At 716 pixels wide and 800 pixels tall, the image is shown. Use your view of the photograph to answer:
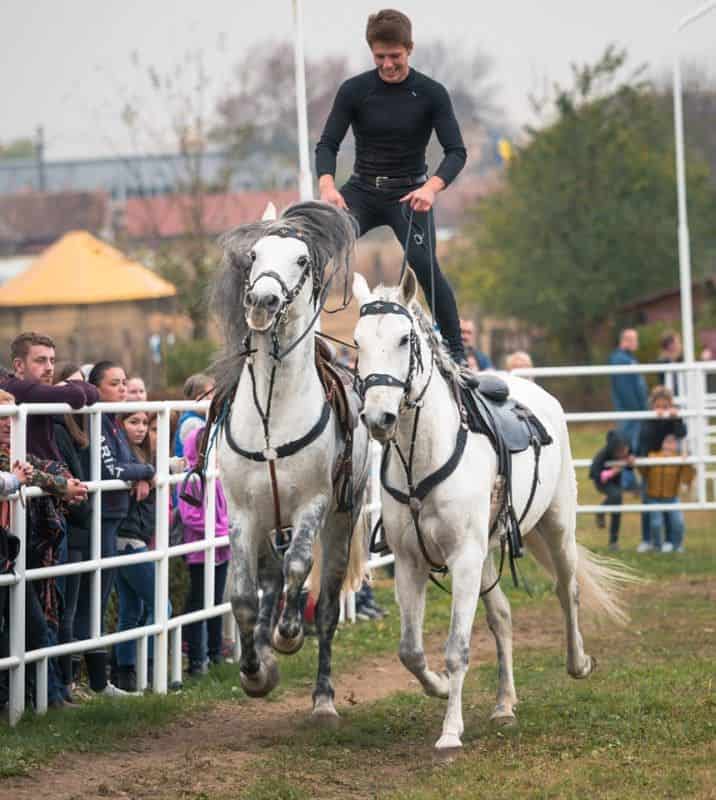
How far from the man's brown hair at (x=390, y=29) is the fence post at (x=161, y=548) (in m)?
2.50

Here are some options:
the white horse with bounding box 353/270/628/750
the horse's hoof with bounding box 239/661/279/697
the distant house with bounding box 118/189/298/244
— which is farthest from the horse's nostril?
the distant house with bounding box 118/189/298/244

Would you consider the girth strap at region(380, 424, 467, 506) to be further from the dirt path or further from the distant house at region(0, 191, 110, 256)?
the distant house at region(0, 191, 110, 256)

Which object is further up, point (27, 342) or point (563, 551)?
point (27, 342)

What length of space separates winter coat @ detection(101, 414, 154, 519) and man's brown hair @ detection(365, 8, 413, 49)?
2.58 meters

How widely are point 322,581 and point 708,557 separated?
858cm

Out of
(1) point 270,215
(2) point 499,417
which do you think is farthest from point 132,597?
(1) point 270,215

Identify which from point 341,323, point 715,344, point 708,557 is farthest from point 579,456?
point 341,323

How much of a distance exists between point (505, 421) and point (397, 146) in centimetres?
160

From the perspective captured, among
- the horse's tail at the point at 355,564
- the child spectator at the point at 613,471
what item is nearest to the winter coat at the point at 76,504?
the horse's tail at the point at 355,564

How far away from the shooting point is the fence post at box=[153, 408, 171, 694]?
9133 millimetres

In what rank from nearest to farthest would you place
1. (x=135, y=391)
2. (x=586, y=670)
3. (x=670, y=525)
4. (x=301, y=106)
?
(x=586, y=670) → (x=135, y=391) → (x=301, y=106) → (x=670, y=525)

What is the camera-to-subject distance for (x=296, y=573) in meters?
7.36

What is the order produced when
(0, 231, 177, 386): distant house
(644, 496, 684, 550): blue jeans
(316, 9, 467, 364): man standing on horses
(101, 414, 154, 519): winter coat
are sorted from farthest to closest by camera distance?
(0, 231, 177, 386): distant house, (644, 496, 684, 550): blue jeans, (101, 414, 154, 519): winter coat, (316, 9, 467, 364): man standing on horses

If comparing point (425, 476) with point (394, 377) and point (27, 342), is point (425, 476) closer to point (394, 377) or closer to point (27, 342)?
point (394, 377)
